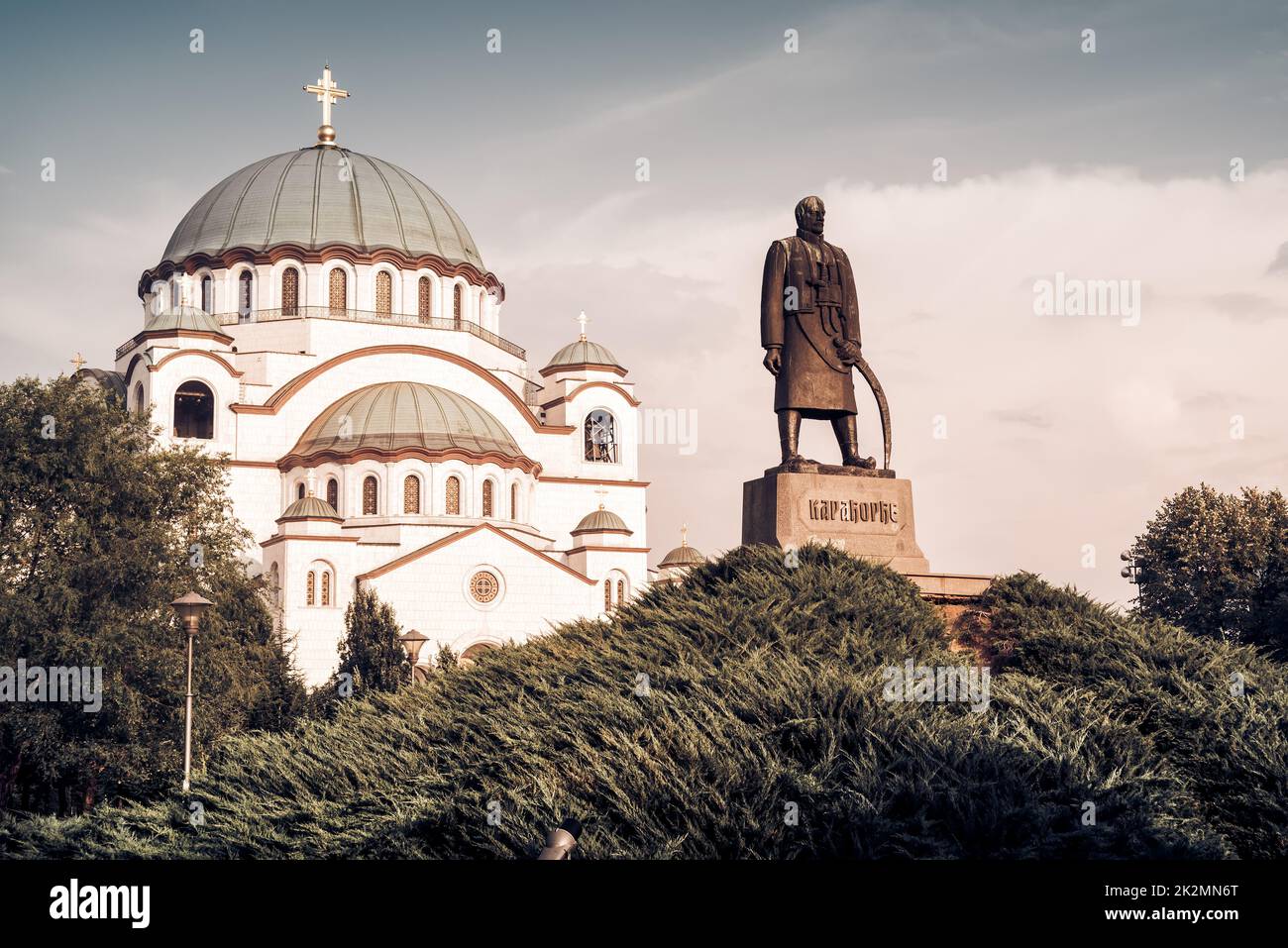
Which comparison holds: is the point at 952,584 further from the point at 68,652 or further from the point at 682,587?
the point at 68,652

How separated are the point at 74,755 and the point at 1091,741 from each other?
19.1 metres

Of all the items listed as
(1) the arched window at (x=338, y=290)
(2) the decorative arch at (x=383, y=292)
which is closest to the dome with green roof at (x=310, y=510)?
(1) the arched window at (x=338, y=290)

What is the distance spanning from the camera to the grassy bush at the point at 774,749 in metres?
8.89

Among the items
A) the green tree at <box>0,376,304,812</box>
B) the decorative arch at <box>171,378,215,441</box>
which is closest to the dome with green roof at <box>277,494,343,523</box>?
the decorative arch at <box>171,378,215,441</box>

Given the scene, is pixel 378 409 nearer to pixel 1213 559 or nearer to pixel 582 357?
pixel 582 357

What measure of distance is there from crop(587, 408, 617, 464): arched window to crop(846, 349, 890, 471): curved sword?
3923 cm

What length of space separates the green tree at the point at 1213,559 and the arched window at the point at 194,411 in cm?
2864

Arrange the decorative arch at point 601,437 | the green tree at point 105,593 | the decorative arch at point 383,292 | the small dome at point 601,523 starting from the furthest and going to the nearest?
the decorative arch at point 601,437
the decorative arch at point 383,292
the small dome at point 601,523
the green tree at point 105,593

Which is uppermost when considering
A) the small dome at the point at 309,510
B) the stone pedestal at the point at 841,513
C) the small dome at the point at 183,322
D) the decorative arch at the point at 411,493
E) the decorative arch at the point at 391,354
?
the small dome at the point at 183,322

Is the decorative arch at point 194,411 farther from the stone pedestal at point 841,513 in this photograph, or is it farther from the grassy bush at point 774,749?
the stone pedestal at point 841,513

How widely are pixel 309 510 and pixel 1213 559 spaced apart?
972 inches

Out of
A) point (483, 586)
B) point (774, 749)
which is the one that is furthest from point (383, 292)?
point (774, 749)

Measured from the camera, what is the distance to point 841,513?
47.3 feet
